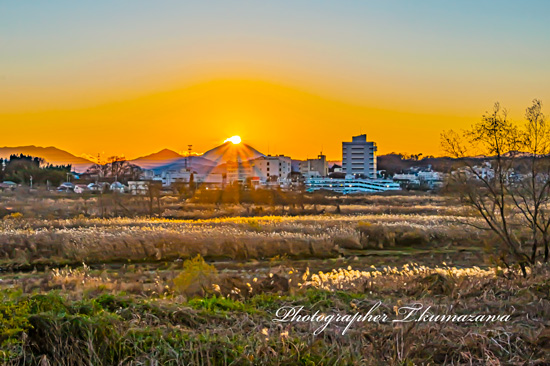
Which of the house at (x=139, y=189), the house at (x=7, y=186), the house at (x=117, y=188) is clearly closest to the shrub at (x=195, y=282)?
the house at (x=117, y=188)

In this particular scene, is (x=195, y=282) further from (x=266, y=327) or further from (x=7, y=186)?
(x=7, y=186)

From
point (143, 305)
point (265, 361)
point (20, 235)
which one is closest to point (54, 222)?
point (20, 235)

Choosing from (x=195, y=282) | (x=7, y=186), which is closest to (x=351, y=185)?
(x=7, y=186)

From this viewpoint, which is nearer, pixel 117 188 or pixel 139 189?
pixel 139 189

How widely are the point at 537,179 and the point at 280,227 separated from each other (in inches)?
799

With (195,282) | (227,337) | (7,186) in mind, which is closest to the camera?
(227,337)

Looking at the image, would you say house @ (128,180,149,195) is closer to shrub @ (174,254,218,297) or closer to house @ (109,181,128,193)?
house @ (109,181,128,193)

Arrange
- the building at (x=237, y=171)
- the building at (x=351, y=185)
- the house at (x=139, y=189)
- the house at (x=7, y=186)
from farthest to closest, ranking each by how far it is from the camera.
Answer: the building at (x=237, y=171) → the building at (x=351, y=185) → the house at (x=7, y=186) → the house at (x=139, y=189)

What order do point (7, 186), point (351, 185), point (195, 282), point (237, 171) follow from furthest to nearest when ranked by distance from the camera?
point (237, 171) < point (351, 185) < point (7, 186) < point (195, 282)

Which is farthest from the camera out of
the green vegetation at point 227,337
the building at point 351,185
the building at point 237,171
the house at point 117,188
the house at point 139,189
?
the building at point 237,171

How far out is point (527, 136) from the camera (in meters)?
21.6

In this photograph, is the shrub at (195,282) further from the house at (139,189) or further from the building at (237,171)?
the building at (237,171)

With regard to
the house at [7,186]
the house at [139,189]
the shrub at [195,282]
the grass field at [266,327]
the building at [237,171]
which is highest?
the building at [237,171]

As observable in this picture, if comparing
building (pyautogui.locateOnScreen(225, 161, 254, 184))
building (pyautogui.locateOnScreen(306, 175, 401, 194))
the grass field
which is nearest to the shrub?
the grass field
